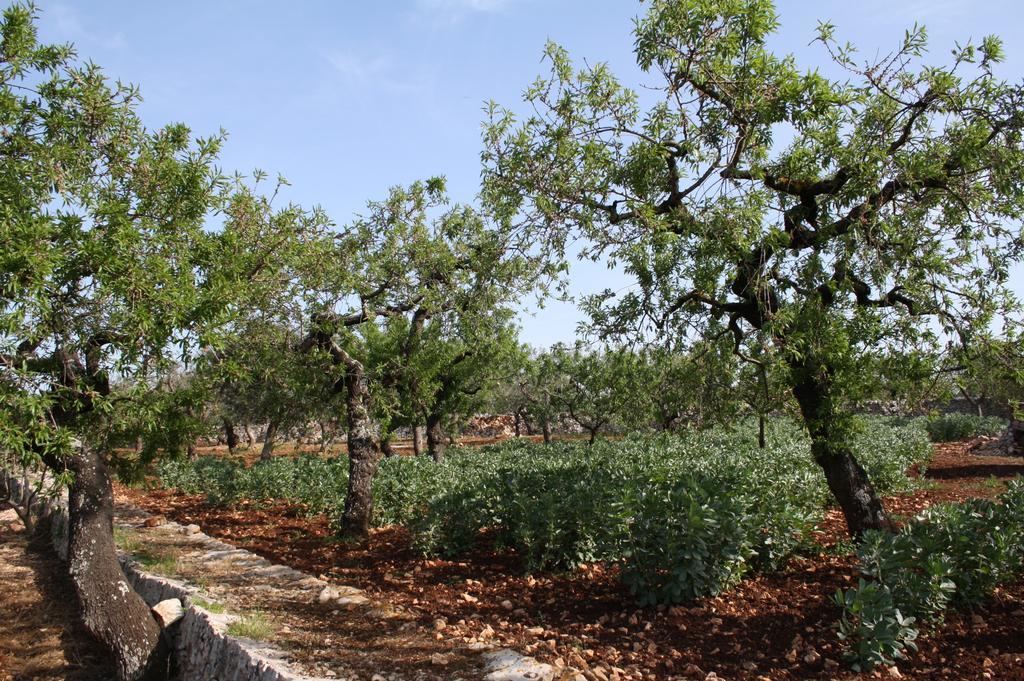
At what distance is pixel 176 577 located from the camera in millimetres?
8133

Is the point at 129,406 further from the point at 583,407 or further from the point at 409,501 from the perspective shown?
the point at 583,407

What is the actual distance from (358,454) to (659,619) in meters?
5.72

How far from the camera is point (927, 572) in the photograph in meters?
4.97

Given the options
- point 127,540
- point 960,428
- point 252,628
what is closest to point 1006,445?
point 960,428

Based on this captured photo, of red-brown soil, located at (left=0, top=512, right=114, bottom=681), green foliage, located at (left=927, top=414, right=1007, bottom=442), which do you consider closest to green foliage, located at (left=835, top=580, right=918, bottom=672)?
red-brown soil, located at (left=0, top=512, right=114, bottom=681)

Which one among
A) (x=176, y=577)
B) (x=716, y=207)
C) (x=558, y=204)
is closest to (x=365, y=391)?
(x=176, y=577)

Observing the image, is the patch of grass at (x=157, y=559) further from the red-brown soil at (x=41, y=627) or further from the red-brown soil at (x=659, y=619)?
the red-brown soil at (x=659, y=619)

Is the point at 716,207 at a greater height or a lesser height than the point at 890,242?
greater

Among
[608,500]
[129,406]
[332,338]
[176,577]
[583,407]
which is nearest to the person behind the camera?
[129,406]

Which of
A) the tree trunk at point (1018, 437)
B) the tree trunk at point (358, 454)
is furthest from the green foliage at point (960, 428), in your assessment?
the tree trunk at point (358, 454)

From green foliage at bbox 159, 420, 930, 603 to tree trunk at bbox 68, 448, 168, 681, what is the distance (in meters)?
1.60

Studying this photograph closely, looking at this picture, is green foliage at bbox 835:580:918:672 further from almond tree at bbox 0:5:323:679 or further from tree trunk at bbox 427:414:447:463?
tree trunk at bbox 427:414:447:463

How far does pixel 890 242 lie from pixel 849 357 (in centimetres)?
110

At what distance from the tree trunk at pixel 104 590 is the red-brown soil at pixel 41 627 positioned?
27.2 inches
